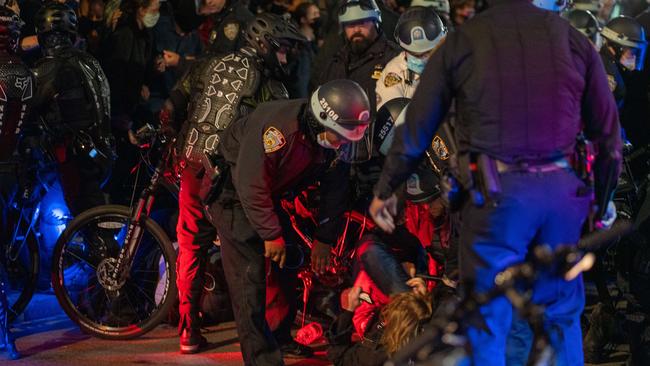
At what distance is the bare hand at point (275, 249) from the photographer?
7109 millimetres

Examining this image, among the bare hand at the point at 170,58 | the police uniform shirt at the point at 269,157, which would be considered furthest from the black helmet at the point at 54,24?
the police uniform shirt at the point at 269,157

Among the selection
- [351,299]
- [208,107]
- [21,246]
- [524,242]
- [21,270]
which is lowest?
[21,270]

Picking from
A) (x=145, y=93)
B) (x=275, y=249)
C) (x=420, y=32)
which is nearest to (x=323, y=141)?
(x=275, y=249)

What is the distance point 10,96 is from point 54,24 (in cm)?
119

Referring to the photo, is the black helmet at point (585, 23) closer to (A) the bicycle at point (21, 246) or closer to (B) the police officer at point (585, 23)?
(B) the police officer at point (585, 23)

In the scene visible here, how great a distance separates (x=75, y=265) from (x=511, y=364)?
13.3 ft

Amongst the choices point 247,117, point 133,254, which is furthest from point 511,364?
point 133,254

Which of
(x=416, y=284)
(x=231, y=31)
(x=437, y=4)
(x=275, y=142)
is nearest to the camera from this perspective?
(x=275, y=142)

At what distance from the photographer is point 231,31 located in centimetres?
1003

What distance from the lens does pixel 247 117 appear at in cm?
743

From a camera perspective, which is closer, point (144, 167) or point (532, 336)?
point (532, 336)

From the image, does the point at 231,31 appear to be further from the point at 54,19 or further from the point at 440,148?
the point at 440,148

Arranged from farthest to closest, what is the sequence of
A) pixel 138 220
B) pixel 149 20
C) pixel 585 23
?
pixel 149 20, pixel 585 23, pixel 138 220

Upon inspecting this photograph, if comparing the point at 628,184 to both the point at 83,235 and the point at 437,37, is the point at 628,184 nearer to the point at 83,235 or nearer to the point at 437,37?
the point at 437,37
